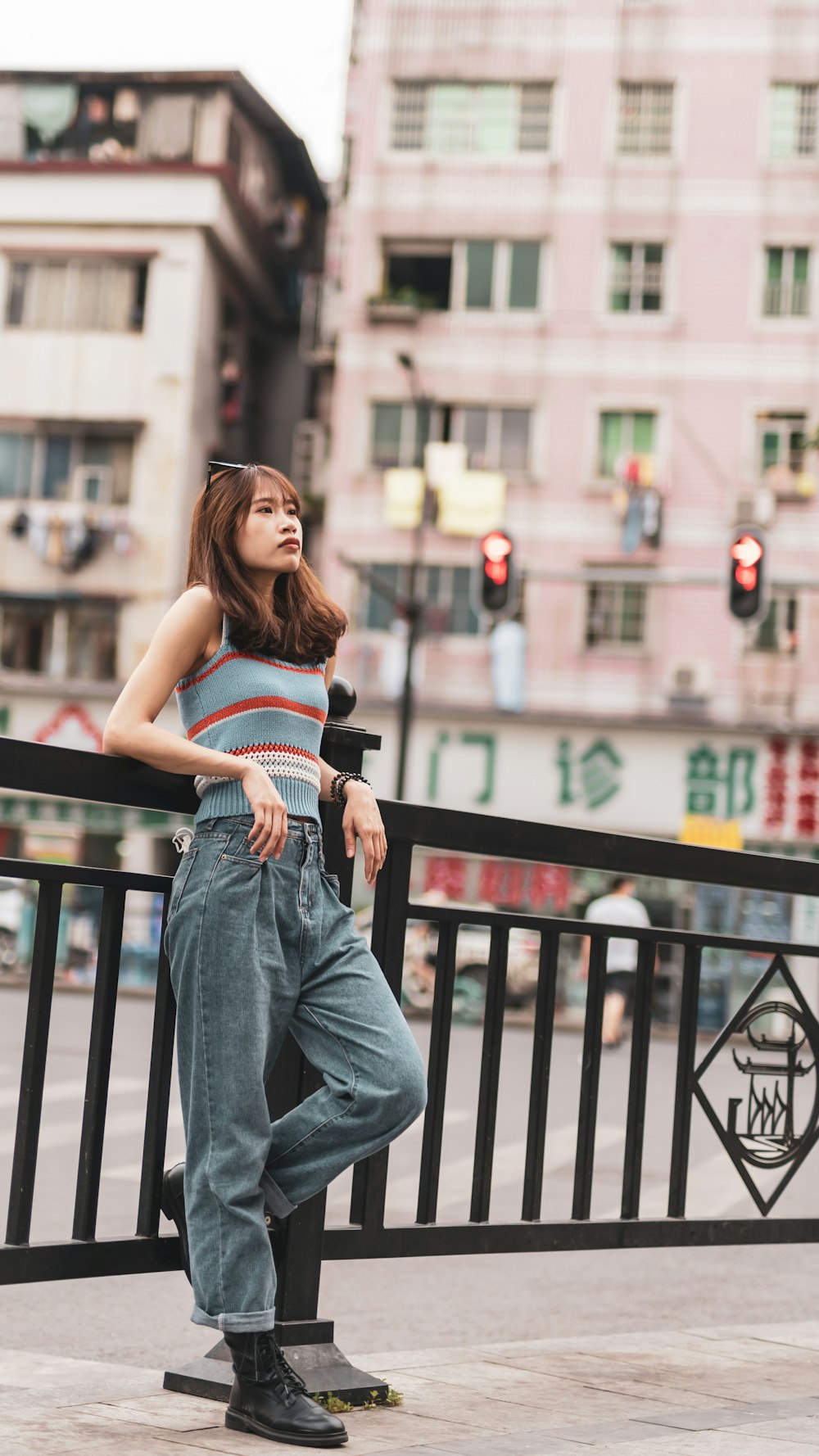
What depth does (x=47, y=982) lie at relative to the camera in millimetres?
3287

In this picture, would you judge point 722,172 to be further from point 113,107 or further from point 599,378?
point 113,107

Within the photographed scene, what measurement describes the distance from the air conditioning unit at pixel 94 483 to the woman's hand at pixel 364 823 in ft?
91.2

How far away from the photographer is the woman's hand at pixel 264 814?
10.5ft

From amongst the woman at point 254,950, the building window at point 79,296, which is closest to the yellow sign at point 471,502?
the building window at point 79,296

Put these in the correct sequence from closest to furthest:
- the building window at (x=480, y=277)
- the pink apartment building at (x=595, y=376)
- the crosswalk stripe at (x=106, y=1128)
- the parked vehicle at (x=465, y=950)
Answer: the parked vehicle at (x=465, y=950) → the crosswalk stripe at (x=106, y=1128) → the pink apartment building at (x=595, y=376) → the building window at (x=480, y=277)

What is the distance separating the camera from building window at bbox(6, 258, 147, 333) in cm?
3111

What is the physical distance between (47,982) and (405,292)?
91.4 feet

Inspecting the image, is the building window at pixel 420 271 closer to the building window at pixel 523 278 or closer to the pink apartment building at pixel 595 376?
the pink apartment building at pixel 595 376

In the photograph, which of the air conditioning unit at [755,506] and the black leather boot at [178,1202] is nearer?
the black leather boot at [178,1202]

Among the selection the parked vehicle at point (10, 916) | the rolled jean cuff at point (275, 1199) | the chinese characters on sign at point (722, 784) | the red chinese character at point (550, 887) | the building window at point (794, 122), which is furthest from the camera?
the building window at point (794, 122)

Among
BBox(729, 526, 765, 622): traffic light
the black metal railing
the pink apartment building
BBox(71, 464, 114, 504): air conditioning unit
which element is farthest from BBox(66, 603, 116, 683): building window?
the black metal railing

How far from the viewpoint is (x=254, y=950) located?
320 centimetres

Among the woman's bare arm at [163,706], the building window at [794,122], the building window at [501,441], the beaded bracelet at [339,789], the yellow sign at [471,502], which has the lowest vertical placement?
the beaded bracelet at [339,789]

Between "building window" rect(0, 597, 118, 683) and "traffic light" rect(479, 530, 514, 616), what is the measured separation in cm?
1324
